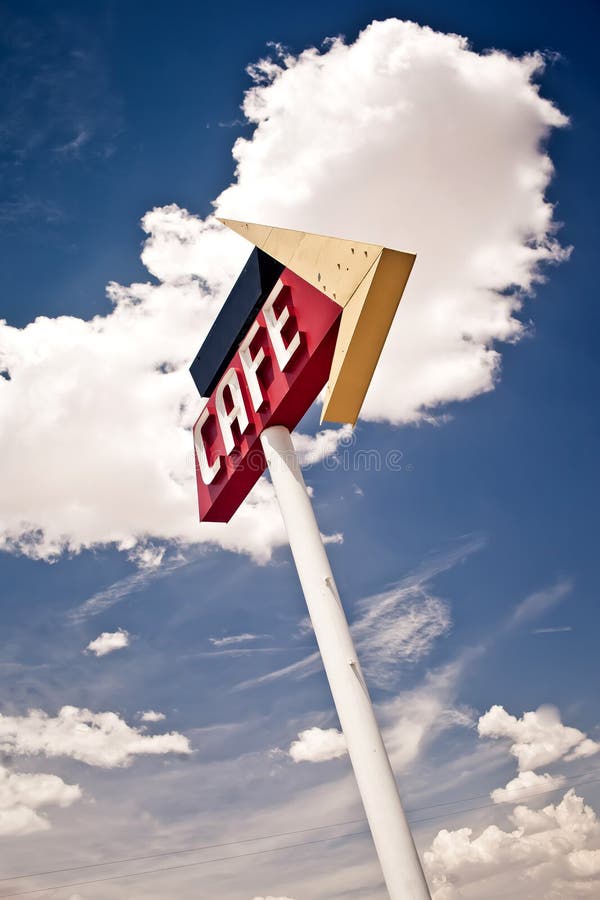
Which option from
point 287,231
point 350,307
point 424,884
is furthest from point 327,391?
point 424,884

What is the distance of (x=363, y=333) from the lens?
356 inches

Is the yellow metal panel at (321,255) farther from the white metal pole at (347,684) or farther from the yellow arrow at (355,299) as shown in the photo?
the white metal pole at (347,684)

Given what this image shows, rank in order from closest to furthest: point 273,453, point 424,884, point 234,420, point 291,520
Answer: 1. point 424,884
2. point 291,520
3. point 273,453
4. point 234,420

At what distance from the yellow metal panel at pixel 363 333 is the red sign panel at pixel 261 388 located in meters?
0.58

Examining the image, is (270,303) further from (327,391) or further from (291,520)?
(291,520)

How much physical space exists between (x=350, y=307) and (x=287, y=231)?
Result: 2063mm

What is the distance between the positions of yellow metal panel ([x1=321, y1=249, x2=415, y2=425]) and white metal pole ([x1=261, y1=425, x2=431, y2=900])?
4.84 ft

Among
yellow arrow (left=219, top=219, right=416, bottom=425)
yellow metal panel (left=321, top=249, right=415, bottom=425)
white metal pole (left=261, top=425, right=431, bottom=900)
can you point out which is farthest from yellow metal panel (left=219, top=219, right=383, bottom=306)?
white metal pole (left=261, top=425, right=431, bottom=900)

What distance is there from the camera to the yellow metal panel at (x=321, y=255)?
9024 mm

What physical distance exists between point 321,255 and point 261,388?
90.7 inches

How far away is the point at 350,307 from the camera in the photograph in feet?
29.8

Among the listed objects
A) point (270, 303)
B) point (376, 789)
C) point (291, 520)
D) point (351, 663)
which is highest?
point (270, 303)

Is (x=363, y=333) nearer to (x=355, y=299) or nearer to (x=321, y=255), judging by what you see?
(x=355, y=299)

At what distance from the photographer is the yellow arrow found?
8812 millimetres
